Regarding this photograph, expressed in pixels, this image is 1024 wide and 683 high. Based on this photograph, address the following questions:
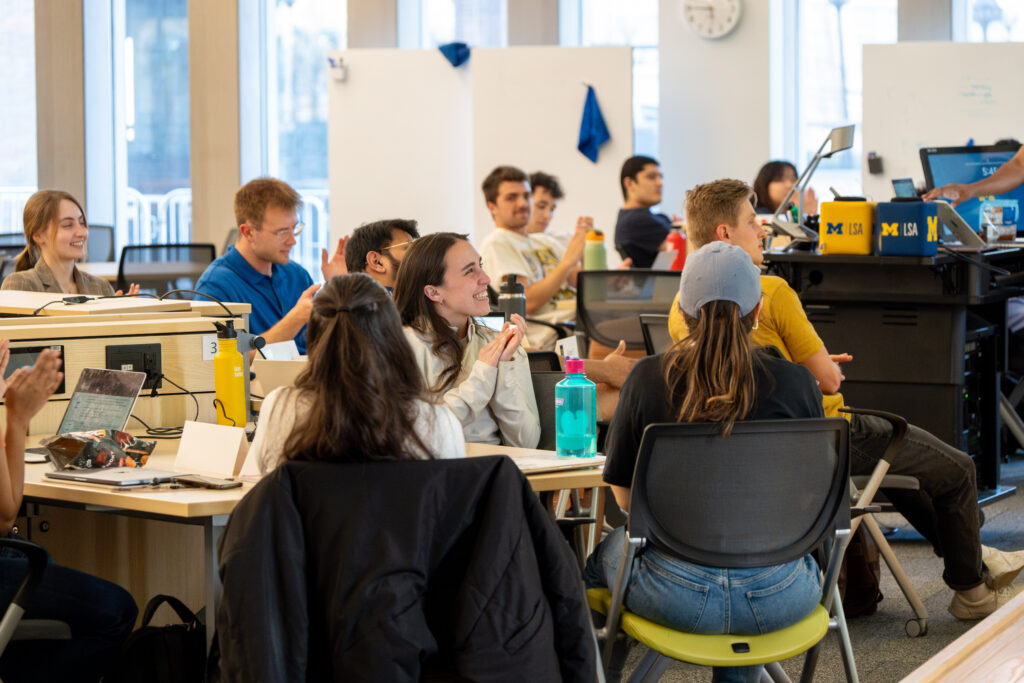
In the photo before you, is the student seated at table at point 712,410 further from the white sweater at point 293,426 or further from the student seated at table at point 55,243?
the student seated at table at point 55,243

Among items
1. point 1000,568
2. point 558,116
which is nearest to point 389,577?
point 1000,568

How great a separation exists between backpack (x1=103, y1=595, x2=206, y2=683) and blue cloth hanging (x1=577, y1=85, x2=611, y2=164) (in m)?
5.82

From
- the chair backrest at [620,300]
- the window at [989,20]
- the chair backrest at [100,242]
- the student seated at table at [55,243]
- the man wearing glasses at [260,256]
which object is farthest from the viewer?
the chair backrest at [100,242]

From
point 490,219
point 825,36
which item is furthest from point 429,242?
point 825,36

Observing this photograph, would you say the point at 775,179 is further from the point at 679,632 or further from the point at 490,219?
the point at 679,632

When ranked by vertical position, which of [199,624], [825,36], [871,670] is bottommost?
[871,670]

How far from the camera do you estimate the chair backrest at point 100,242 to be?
878 centimetres

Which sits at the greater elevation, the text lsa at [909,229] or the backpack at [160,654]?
the text lsa at [909,229]

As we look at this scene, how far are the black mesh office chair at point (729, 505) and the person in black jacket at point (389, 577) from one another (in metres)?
0.35

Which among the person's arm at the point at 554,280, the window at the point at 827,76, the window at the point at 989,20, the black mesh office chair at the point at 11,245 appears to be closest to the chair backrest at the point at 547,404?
the person's arm at the point at 554,280

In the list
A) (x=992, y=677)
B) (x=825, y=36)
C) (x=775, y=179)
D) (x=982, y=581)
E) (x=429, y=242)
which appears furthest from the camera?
(x=825, y=36)

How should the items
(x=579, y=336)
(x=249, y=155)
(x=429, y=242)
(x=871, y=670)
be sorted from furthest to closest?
(x=249, y=155) → (x=579, y=336) → (x=871, y=670) → (x=429, y=242)

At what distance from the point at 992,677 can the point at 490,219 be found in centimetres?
658

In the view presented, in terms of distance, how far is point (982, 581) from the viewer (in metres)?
3.22
